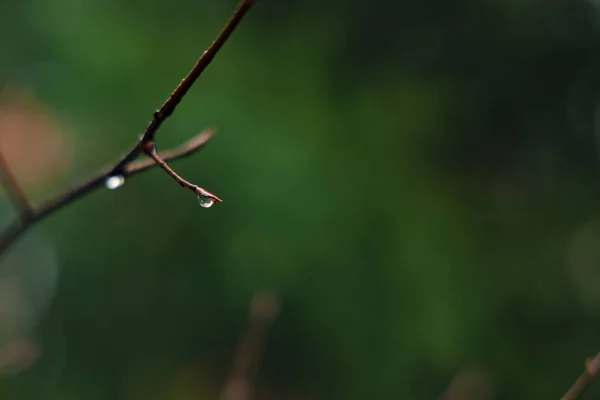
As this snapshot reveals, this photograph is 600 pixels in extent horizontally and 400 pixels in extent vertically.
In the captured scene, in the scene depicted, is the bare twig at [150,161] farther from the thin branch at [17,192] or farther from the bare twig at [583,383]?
the bare twig at [583,383]

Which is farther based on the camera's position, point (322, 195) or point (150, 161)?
point (322, 195)

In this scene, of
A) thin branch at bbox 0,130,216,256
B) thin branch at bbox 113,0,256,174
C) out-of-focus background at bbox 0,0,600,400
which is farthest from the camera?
out-of-focus background at bbox 0,0,600,400

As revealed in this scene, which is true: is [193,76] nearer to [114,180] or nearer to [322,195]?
[114,180]

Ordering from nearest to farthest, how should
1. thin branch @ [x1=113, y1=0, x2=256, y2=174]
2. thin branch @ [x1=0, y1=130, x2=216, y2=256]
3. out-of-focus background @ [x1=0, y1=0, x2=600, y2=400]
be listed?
1. thin branch @ [x1=113, y1=0, x2=256, y2=174]
2. thin branch @ [x1=0, y1=130, x2=216, y2=256]
3. out-of-focus background @ [x1=0, y1=0, x2=600, y2=400]

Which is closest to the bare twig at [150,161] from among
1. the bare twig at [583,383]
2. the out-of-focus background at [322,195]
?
the bare twig at [583,383]

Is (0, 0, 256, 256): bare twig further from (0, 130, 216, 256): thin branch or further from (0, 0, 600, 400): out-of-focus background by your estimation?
(0, 0, 600, 400): out-of-focus background

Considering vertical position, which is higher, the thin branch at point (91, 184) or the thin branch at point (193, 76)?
the thin branch at point (193, 76)

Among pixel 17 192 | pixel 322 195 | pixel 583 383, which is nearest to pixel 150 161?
pixel 17 192

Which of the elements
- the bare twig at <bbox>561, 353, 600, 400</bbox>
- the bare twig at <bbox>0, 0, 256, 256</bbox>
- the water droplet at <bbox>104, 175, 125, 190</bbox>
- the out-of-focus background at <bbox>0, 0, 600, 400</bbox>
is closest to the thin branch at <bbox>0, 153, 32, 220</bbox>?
the bare twig at <bbox>0, 0, 256, 256</bbox>

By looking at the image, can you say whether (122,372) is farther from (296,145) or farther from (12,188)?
(12,188)
